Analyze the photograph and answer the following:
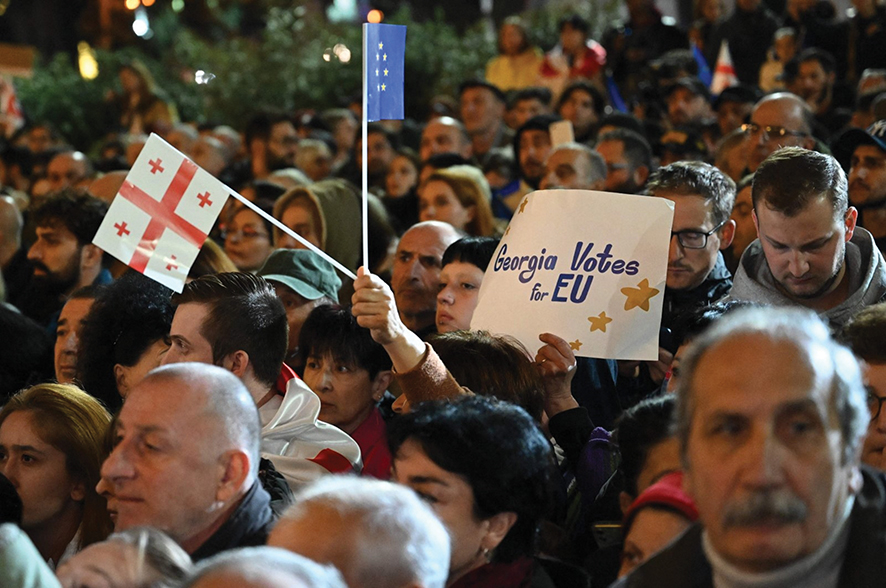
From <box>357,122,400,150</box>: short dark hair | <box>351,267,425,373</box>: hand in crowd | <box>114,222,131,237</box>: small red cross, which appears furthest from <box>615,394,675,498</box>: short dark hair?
<box>357,122,400,150</box>: short dark hair

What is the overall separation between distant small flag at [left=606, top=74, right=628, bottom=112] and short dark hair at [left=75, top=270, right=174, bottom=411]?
6949 millimetres

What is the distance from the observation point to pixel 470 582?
3061 millimetres

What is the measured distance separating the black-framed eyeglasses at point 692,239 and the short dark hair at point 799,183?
0.49 m

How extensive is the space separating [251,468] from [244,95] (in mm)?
12077

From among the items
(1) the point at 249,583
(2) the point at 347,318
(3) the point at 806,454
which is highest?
(3) the point at 806,454

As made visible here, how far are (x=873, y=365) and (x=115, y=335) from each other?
9.53ft

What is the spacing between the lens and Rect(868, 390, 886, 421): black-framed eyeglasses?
3369 mm

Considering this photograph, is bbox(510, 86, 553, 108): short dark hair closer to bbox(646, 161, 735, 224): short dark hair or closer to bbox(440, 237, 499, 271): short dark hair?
bbox(440, 237, 499, 271): short dark hair

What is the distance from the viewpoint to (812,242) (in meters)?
4.19

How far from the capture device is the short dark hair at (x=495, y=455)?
3.08 metres

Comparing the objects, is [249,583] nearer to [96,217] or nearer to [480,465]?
[480,465]

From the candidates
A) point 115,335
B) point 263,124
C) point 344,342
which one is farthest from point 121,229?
point 263,124

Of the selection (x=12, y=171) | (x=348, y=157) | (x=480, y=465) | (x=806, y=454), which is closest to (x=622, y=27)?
(x=348, y=157)

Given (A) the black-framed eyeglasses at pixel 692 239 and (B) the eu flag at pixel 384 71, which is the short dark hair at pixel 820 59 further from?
(B) the eu flag at pixel 384 71
